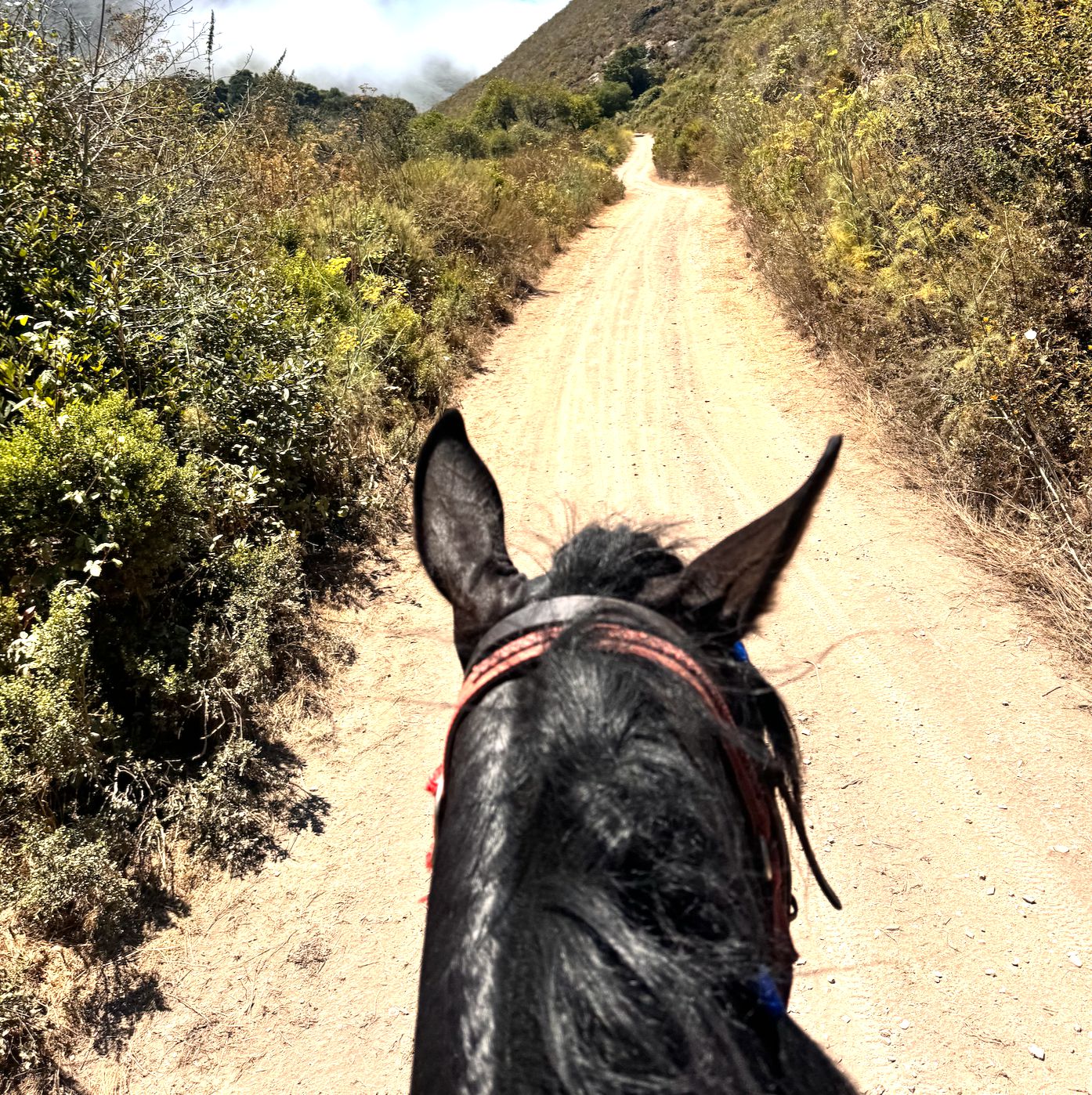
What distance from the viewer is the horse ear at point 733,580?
3.51ft

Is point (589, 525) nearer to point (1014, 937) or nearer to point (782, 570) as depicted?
point (782, 570)

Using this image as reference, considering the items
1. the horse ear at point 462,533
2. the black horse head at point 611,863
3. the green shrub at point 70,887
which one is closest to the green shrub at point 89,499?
the green shrub at point 70,887

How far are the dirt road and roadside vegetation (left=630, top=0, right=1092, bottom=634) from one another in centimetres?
44

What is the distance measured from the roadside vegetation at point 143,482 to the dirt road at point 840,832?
348 mm

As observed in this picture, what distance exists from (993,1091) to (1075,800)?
52.2 inches

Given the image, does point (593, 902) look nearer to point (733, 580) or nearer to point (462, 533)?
point (733, 580)

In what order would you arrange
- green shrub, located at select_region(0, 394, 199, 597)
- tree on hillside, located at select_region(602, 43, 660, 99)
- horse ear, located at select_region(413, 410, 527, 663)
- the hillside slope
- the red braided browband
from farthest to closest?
the hillside slope < tree on hillside, located at select_region(602, 43, 660, 99) < green shrub, located at select_region(0, 394, 199, 597) < horse ear, located at select_region(413, 410, 527, 663) < the red braided browband

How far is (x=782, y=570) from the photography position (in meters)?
1.11

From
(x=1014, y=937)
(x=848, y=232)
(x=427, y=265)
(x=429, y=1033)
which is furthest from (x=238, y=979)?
(x=427, y=265)

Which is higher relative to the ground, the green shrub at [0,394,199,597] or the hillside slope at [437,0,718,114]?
the hillside slope at [437,0,718,114]

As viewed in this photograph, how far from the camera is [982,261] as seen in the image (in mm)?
4645

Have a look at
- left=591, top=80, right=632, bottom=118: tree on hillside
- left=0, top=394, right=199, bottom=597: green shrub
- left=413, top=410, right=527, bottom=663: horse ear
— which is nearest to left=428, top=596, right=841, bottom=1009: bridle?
left=413, top=410, right=527, bottom=663: horse ear

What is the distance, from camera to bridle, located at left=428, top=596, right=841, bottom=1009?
36.9 inches

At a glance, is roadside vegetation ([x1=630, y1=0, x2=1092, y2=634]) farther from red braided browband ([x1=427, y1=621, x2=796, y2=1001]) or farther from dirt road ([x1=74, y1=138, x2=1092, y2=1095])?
red braided browband ([x1=427, y1=621, x2=796, y2=1001])
